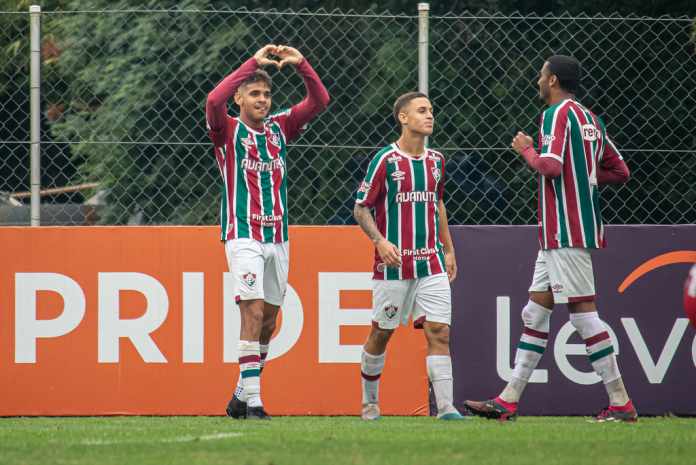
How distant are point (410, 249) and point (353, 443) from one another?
1980mm

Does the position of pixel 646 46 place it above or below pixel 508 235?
above

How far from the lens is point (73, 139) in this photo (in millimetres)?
9742

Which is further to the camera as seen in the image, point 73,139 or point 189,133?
point 189,133

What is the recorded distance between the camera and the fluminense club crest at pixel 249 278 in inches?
313

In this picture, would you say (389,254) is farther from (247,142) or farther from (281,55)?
(281,55)

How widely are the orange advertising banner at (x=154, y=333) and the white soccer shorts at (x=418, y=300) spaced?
121cm

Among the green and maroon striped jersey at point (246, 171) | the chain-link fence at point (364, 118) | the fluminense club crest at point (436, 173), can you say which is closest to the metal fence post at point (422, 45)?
the chain-link fence at point (364, 118)

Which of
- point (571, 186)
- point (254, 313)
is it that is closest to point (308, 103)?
point (254, 313)

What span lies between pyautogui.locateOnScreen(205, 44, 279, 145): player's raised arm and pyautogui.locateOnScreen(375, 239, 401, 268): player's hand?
122 centimetres

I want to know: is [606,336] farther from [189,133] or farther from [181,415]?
[189,133]

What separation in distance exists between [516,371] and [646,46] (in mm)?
3020

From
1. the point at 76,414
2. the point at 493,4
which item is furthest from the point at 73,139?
the point at 493,4

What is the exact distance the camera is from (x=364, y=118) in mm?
10320

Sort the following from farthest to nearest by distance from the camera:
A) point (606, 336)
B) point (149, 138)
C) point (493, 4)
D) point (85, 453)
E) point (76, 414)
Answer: point (493, 4)
point (149, 138)
point (76, 414)
point (606, 336)
point (85, 453)
